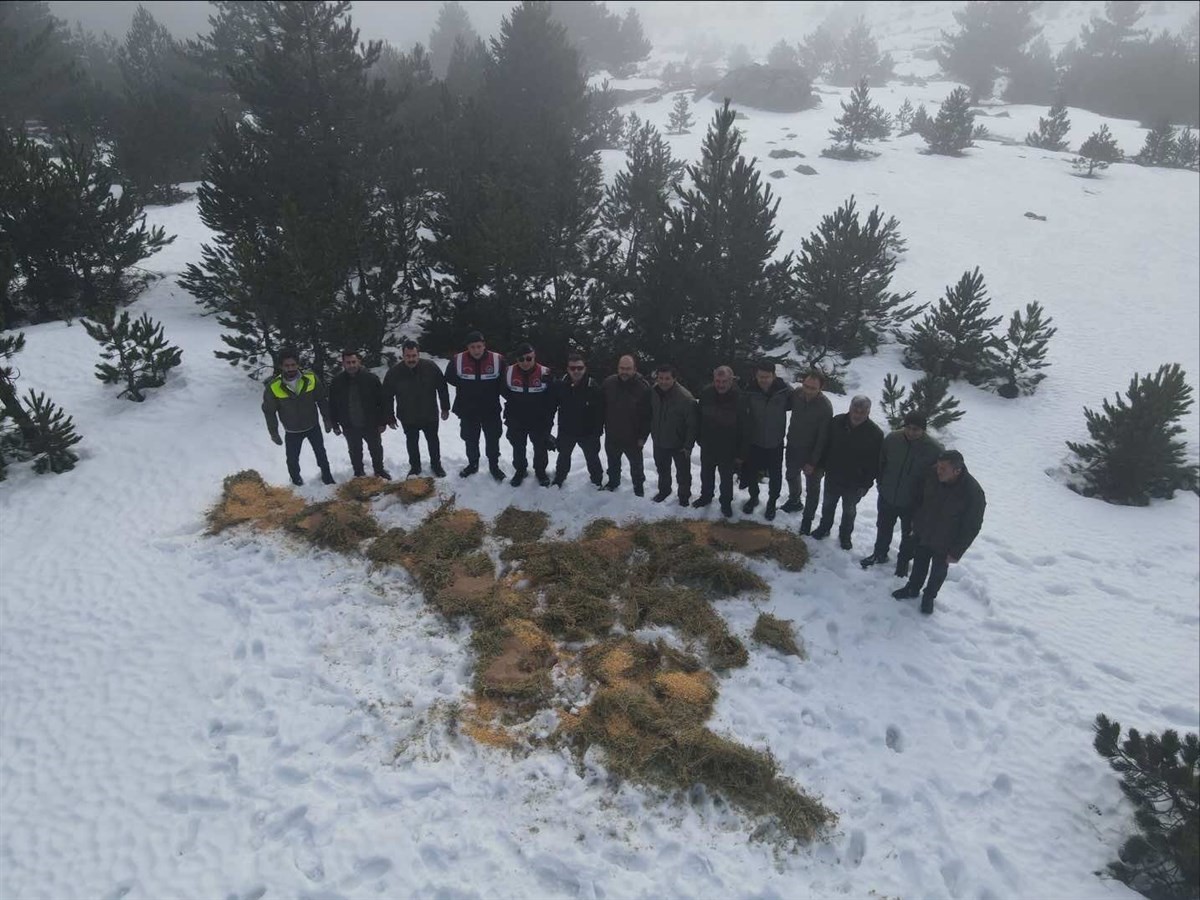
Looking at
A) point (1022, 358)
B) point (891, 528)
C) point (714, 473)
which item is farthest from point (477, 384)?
point (1022, 358)

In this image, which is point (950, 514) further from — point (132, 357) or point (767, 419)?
point (132, 357)

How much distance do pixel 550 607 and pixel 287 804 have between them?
3076 mm

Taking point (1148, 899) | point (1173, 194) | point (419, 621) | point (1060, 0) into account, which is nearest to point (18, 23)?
point (419, 621)

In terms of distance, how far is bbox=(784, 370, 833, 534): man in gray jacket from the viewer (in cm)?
798

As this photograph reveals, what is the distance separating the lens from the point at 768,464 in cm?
877

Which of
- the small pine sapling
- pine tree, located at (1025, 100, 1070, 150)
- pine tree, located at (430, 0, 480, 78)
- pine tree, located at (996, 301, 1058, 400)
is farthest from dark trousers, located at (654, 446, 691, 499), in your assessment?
pine tree, located at (430, 0, 480, 78)

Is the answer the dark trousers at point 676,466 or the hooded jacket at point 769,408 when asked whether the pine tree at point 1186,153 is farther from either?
the dark trousers at point 676,466

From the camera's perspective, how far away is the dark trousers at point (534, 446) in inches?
361

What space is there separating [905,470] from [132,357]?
12.9 m

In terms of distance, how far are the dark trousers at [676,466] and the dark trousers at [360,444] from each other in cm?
404

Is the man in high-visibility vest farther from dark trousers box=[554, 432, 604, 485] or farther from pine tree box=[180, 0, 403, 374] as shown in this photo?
pine tree box=[180, 0, 403, 374]

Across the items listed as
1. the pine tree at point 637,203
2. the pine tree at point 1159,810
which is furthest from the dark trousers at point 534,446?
the pine tree at point 637,203

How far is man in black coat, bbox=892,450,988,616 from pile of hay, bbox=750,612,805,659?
1791 millimetres

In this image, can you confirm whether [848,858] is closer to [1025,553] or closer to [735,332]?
[1025,553]
